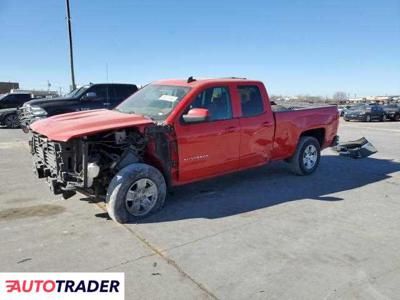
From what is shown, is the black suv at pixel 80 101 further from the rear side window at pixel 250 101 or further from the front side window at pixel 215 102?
the front side window at pixel 215 102

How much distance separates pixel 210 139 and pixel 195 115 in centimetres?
54

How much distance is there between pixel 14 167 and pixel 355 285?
7.49 metres

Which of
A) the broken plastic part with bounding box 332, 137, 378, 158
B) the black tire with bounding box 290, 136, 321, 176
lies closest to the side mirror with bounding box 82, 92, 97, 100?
the black tire with bounding box 290, 136, 321, 176

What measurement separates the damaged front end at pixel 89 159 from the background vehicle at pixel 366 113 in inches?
1107

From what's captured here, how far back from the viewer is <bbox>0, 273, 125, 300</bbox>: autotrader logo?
331cm

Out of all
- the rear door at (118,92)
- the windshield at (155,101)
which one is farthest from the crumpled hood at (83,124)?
the rear door at (118,92)

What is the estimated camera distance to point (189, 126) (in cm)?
548

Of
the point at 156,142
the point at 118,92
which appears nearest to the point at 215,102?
the point at 156,142

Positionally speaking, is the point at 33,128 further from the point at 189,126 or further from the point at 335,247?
the point at 335,247

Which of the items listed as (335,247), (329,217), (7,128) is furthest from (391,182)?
(7,128)

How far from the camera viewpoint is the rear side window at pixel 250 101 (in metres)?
6.34

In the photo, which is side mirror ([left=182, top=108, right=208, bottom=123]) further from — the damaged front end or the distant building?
the distant building

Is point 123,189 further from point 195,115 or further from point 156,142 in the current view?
point 195,115

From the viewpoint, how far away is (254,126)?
640 centimetres
